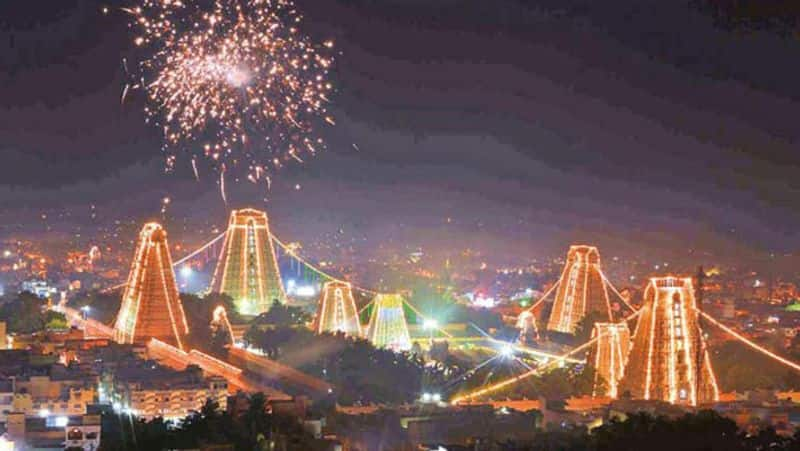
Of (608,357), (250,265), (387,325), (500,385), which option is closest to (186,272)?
(250,265)

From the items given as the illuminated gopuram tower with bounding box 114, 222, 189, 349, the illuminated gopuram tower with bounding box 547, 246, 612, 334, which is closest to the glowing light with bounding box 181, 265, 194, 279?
the illuminated gopuram tower with bounding box 547, 246, 612, 334

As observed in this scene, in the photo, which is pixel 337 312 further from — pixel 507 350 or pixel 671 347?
pixel 671 347

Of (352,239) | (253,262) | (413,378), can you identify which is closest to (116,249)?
(352,239)

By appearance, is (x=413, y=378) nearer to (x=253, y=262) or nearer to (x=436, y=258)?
(x=253, y=262)

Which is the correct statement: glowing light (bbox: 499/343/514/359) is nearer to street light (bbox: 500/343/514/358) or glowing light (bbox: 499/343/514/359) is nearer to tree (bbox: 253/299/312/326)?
street light (bbox: 500/343/514/358)

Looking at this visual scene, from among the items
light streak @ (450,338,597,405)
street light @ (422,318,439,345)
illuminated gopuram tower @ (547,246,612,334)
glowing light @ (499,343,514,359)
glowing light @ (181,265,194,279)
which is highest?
glowing light @ (181,265,194,279)

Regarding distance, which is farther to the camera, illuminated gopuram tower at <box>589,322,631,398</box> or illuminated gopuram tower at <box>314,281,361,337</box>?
illuminated gopuram tower at <box>314,281,361,337</box>
